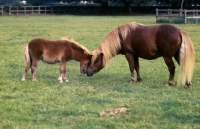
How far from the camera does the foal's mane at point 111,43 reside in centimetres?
1012

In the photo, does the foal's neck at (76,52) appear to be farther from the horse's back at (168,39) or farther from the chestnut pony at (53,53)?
the horse's back at (168,39)

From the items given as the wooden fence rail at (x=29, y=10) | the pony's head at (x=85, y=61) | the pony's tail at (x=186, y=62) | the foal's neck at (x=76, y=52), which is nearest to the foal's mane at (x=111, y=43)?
the pony's head at (x=85, y=61)

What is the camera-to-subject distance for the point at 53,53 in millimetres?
9836

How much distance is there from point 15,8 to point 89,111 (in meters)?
51.2

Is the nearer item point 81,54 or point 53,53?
point 53,53

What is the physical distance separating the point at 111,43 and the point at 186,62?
1849mm

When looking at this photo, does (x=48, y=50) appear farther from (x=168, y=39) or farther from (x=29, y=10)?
(x=29, y=10)

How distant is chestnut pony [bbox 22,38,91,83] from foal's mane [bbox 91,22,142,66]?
12.7 inches

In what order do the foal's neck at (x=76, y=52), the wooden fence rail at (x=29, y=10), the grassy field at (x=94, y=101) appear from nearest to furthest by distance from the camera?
the grassy field at (x=94, y=101) < the foal's neck at (x=76, y=52) < the wooden fence rail at (x=29, y=10)

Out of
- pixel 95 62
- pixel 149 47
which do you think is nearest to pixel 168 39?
pixel 149 47

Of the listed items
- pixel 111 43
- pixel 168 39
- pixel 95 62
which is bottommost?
pixel 95 62

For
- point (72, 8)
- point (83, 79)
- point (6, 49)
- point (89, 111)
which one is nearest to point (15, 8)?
point (72, 8)

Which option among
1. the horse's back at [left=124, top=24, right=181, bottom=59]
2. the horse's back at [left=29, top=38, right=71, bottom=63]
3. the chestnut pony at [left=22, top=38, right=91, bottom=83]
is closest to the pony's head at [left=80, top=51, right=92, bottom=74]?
the chestnut pony at [left=22, top=38, right=91, bottom=83]

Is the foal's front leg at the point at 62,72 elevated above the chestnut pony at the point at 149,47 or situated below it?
below
